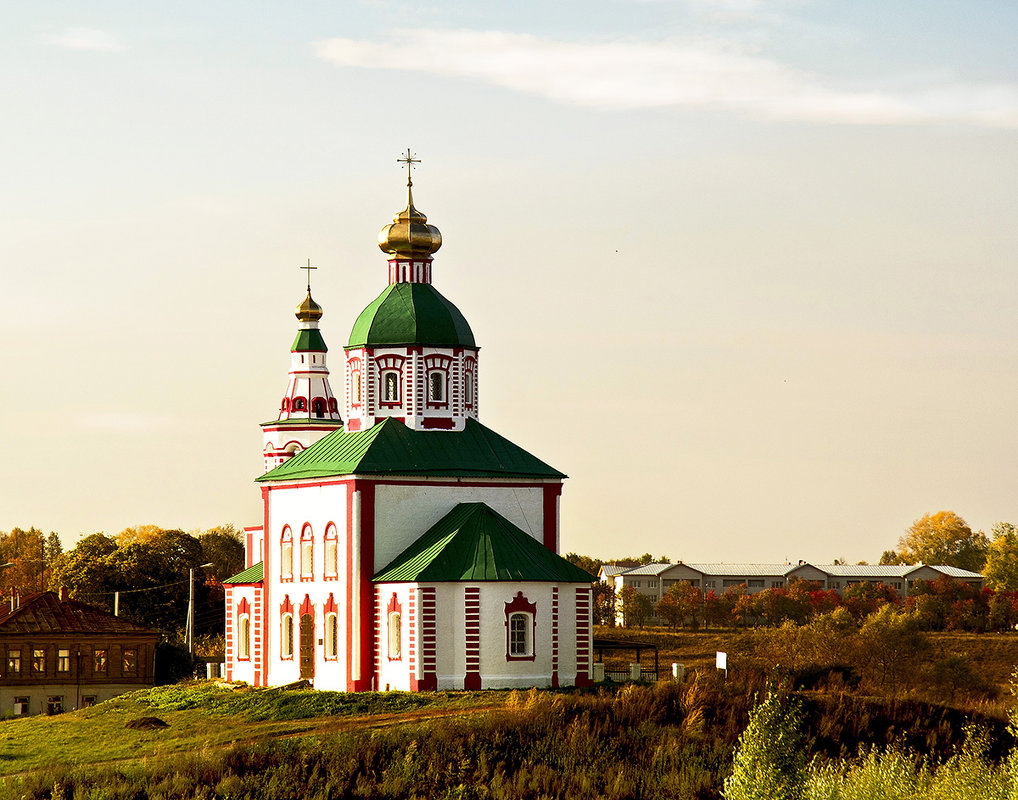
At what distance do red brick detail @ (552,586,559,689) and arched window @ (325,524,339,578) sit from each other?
6484mm

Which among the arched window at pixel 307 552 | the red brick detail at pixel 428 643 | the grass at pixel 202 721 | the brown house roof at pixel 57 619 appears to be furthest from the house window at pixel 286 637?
the brown house roof at pixel 57 619

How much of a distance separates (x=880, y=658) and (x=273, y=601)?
78.3ft

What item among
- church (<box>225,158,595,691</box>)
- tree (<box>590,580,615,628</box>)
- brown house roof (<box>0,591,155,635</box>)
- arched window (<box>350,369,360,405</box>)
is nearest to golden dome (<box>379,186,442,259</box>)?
church (<box>225,158,595,691</box>)

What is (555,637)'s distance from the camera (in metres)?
48.6

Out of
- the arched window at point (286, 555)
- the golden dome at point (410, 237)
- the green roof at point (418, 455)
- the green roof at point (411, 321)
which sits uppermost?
the golden dome at point (410, 237)

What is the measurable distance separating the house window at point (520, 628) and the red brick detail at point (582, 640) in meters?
1.47

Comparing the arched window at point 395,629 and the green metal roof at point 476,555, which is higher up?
the green metal roof at point 476,555

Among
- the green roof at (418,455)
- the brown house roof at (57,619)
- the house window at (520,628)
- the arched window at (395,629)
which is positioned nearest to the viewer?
the house window at (520,628)

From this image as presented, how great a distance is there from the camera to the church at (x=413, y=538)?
48.0 metres

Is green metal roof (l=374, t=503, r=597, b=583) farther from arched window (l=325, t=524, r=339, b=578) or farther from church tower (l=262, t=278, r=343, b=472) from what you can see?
church tower (l=262, t=278, r=343, b=472)

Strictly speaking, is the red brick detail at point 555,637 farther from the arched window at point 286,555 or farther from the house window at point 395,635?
the arched window at point 286,555

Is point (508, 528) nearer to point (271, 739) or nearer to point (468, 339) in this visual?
point (468, 339)

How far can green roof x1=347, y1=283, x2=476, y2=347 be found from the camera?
5325 centimetres

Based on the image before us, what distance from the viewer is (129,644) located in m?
66.4
